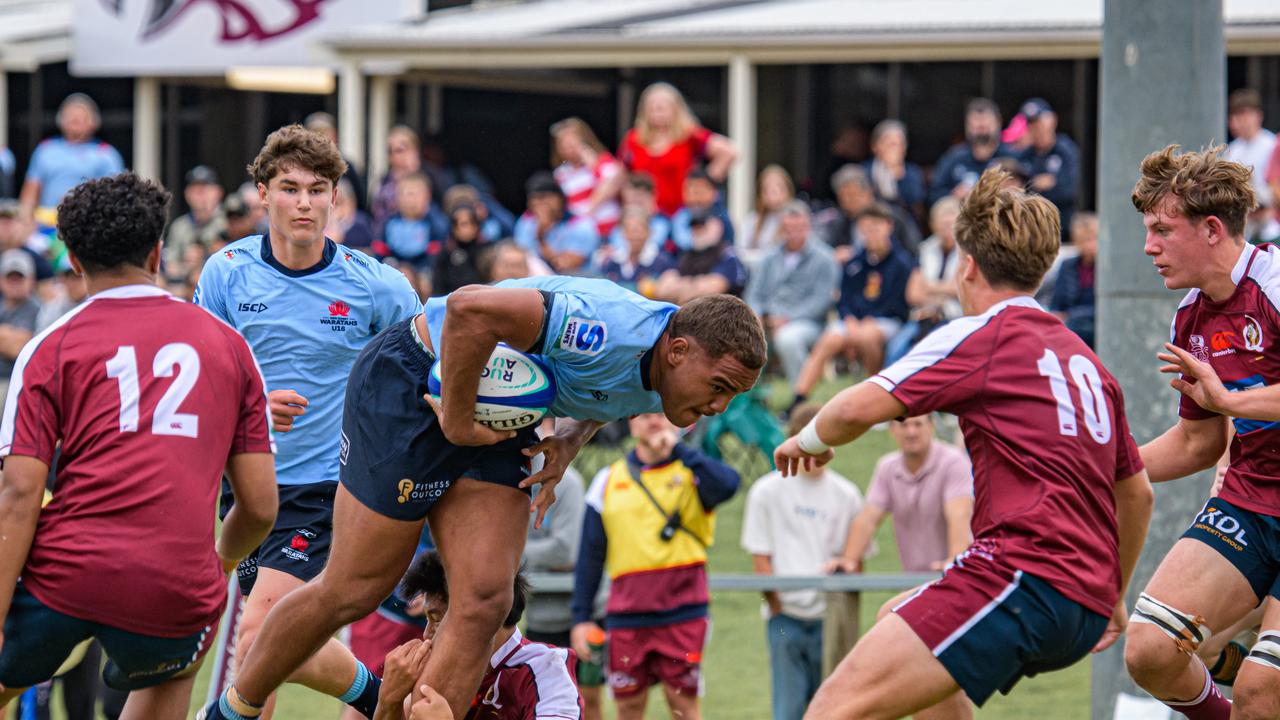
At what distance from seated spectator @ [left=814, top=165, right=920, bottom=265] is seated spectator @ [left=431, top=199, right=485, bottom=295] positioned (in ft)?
10.3

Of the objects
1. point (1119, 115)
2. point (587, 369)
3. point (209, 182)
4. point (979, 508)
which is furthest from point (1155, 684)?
point (209, 182)

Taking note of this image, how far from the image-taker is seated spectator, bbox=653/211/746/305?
13.2m

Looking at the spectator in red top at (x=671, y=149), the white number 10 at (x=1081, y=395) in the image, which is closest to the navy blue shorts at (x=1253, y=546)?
A: the white number 10 at (x=1081, y=395)

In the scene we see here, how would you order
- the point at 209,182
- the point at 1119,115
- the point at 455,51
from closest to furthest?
the point at 1119,115
the point at 209,182
the point at 455,51

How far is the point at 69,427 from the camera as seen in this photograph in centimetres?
483

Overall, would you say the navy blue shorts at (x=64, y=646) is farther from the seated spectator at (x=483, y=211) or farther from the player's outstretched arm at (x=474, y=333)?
the seated spectator at (x=483, y=211)

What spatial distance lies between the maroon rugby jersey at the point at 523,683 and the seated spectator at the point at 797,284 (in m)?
7.74

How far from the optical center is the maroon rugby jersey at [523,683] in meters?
5.82

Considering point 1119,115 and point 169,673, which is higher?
point 1119,115

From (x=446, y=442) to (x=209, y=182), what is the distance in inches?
435

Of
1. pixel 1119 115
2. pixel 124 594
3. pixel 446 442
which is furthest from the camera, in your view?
pixel 1119 115

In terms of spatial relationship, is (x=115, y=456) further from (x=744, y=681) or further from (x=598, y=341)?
(x=744, y=681)

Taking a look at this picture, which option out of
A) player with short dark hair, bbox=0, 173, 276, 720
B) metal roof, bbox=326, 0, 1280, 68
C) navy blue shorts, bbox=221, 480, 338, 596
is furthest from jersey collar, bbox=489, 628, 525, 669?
metal roof, bbox=326, 0, 1280, 68

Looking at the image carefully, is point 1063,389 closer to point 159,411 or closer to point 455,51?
point 159,411
